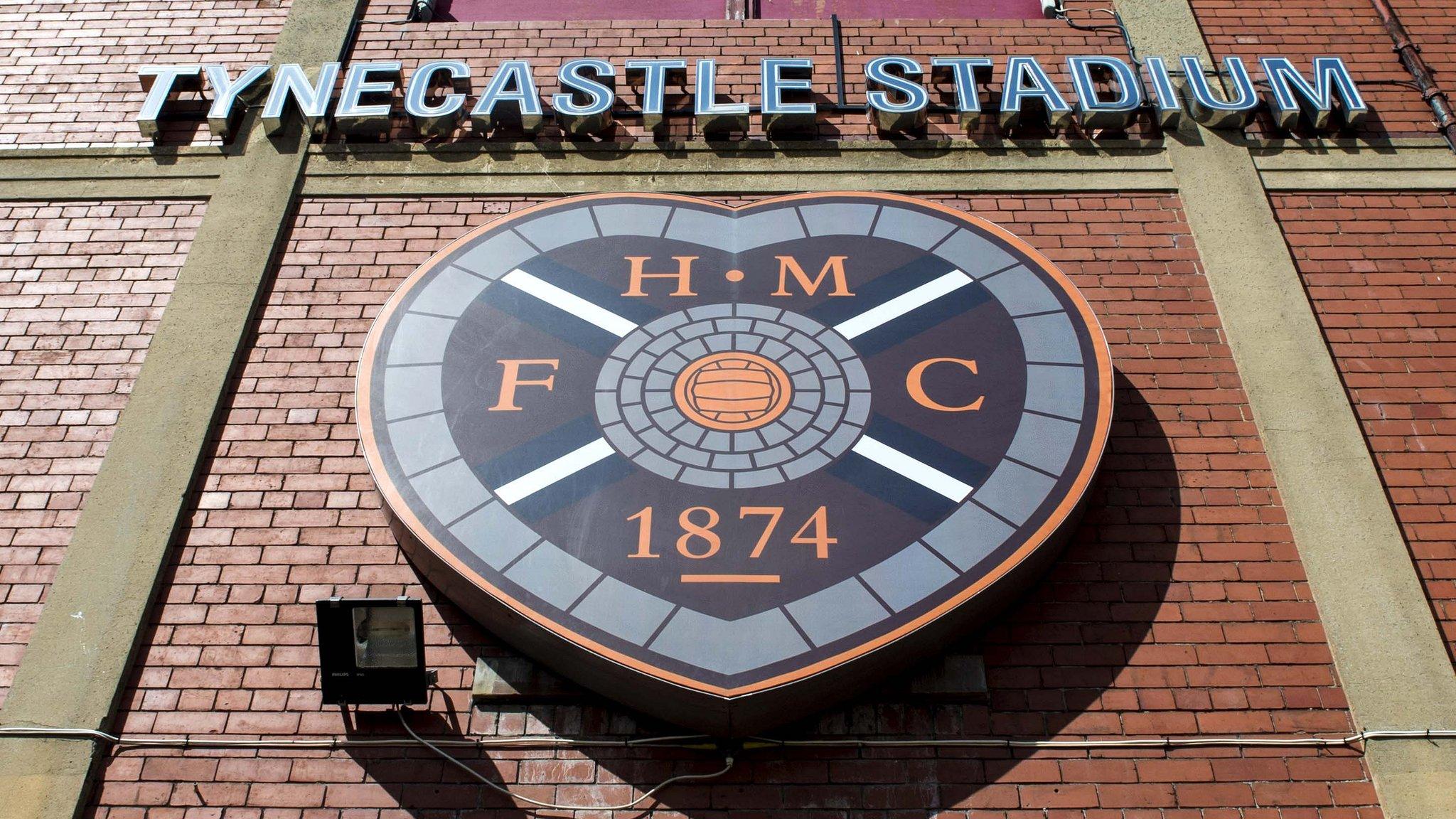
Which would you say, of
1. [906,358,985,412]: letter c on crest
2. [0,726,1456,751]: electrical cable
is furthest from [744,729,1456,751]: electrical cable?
[906,358,985,412]: letter c on crest

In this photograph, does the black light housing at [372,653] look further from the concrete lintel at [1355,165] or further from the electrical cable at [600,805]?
the concrete lintel at [1355,165]

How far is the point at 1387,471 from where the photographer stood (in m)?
8.59

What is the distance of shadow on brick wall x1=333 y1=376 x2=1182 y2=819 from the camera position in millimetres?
7289

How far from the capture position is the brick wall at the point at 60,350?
831 centimetres

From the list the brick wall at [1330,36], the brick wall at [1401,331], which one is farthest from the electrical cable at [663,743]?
the brick wall at [1330,36]

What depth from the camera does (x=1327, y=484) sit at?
841 centimetres

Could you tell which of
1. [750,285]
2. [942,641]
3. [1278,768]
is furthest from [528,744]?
[1278,768]

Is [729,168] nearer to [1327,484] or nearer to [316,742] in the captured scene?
[1327,484]

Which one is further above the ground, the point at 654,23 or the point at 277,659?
the point at 654,23

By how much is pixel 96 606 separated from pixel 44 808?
1.26m

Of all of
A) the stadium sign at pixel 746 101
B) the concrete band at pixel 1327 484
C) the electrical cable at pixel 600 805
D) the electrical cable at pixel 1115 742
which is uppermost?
the stadium sign at pixel 746 101

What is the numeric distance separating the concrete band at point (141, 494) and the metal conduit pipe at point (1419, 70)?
9133 millimetres

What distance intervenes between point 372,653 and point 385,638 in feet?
0.38

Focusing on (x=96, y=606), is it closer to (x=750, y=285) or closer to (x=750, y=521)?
(x=750, y=521)
